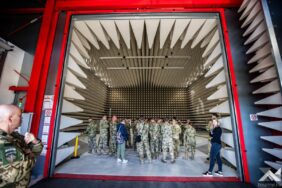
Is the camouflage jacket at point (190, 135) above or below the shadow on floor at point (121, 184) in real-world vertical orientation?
above

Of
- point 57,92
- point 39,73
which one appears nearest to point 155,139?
point 57,92

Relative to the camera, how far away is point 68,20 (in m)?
3.04

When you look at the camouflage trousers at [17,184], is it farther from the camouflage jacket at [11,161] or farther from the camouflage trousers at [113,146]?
the camouflage trousers at [113,146]

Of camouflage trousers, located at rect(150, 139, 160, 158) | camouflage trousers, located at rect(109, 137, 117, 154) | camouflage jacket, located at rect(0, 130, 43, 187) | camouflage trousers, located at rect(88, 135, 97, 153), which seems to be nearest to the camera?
camouflage jacket, located at rect(0, 130, 43, 187)

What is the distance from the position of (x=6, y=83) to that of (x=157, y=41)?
4346mm

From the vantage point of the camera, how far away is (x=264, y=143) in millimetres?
2270

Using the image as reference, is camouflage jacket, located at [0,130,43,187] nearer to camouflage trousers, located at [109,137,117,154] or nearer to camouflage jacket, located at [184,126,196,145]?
camouflage trousers, located at [109,137,117,154]

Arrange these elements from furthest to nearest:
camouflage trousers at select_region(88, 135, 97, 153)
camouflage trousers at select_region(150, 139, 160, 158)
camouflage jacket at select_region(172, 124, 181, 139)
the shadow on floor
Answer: camouflage trousers at select_region(88, 135, 97, 153), camouflage jacket at select_region(172, 124, 181, 139), camouflage trousers at select_region(150, 139, 160, 158), the shadow on floor

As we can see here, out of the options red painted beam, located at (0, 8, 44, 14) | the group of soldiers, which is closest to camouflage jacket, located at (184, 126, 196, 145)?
the group of soldiers

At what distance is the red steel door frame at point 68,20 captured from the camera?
254cm

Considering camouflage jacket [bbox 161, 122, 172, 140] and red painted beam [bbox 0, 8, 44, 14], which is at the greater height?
red painted beam [bbox 0, 8, 44, 14]

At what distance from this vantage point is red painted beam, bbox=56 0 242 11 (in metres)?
2.89

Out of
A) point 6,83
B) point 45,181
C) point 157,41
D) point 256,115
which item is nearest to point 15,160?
point 45,181

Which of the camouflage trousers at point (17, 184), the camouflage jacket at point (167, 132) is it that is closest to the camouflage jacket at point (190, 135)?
the camouflage jacket at point (167, 132)
